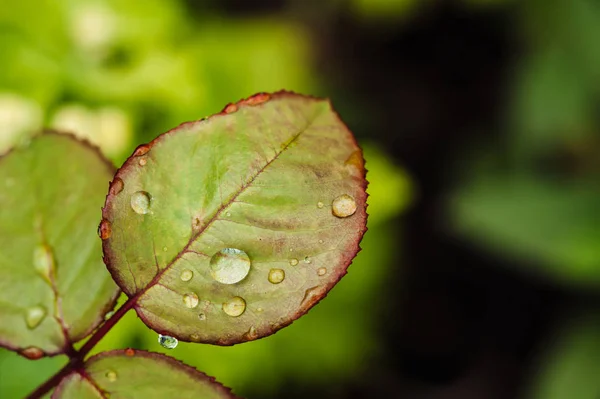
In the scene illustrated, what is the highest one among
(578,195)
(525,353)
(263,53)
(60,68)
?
(263,53)

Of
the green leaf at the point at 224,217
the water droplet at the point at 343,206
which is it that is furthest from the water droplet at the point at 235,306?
Answer: the water droplet at the point at 343,206

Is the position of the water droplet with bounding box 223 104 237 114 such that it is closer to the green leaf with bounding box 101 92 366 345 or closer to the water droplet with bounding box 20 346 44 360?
the green leaf with bounding box 101 92 366 345

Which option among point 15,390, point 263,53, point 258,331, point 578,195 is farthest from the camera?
point 578,195

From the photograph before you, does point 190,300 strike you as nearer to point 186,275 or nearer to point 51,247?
point 186,275

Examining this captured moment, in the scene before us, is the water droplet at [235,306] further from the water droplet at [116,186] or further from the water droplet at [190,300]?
the water droplet at [116,186]

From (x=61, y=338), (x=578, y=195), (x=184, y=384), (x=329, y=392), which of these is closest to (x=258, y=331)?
(x=184, y=384)

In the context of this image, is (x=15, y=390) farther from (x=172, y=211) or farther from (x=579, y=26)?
(x=579, y=26)
